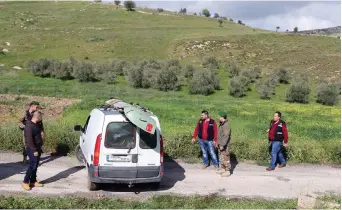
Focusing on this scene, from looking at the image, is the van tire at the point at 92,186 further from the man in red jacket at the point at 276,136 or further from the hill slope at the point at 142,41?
the hill slope at the point at 142,41

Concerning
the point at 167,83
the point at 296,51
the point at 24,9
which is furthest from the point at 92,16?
the point at 167,83

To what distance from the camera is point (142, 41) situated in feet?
319

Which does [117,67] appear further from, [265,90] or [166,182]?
[166,182]

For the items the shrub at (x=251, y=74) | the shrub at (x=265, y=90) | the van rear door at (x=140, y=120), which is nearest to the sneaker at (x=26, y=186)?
the van rear door at (x=140, y=120)

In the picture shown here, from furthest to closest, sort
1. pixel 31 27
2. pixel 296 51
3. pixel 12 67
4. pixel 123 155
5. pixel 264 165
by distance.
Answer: pixel 31 27, pixel 296 51, pixel 12 67, pixel 264 165, pixel 123 155

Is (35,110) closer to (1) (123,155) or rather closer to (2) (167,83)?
(1) (123,155)

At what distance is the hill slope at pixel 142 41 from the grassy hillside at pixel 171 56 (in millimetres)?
188

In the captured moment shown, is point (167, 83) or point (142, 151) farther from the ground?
point (142, 151)

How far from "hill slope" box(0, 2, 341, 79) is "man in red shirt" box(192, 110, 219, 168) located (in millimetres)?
61744

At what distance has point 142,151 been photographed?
36.2ft

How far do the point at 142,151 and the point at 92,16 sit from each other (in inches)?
4637

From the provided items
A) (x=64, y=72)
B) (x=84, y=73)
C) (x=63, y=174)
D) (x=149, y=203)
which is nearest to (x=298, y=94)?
(x=84, y=73)

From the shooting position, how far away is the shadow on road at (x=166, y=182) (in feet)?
38.6

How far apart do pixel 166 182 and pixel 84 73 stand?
44.7 m
